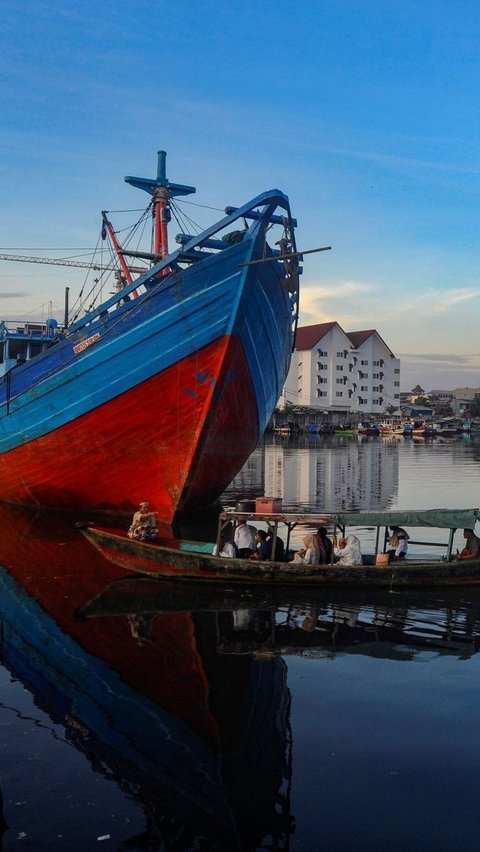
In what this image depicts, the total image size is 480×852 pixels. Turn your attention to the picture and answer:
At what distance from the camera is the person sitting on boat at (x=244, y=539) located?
14.8 meters

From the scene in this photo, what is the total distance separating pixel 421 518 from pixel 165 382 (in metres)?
7.77

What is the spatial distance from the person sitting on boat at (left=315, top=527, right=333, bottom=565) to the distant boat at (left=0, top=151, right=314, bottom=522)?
5540mm

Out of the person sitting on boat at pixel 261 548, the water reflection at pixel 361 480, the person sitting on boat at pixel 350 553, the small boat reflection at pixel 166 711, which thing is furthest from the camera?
the water reflection at pixel 361 480

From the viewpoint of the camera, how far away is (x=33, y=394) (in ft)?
69.1

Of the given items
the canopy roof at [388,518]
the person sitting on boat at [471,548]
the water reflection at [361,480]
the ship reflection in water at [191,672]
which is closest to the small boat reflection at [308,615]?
the ship reflection in water at [191,672]

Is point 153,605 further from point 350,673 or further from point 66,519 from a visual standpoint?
point 66,519

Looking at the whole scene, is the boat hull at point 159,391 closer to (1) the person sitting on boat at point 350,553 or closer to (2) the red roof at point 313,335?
(1) the person sitting on boat at point 350,553

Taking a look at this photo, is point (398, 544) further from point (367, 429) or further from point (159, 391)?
point (367, 429)

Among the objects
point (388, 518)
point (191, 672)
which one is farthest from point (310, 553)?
point (191, 672)

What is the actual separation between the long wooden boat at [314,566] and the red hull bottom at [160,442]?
4658 mm

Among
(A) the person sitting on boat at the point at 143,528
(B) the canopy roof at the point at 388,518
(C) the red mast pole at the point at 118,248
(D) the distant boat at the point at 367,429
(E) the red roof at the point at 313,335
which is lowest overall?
(A) the person sitting on boat at the point at 143,528

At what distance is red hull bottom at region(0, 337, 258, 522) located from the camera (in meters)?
18.7

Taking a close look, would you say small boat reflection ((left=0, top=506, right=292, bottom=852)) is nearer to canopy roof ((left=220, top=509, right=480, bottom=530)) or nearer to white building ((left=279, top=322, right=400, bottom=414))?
canopy roof ((left=220, top=509, right=480, bottom=530))

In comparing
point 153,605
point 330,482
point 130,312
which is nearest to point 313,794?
point 153,605
